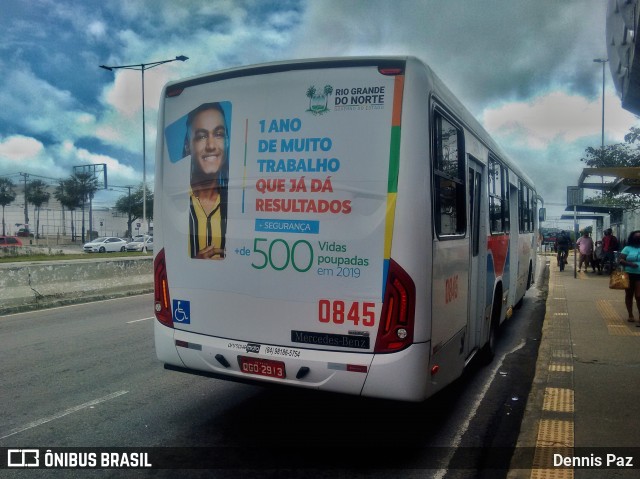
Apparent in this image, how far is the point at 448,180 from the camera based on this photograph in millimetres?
4750

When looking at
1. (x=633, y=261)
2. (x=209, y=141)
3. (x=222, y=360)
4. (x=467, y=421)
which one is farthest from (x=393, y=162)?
(x=633, y=261)

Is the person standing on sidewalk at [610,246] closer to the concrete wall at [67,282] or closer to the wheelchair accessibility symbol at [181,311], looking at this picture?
the concrete wall at [67,282]

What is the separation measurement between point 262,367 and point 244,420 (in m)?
1.11

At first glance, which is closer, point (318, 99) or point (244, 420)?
point (318, 99)

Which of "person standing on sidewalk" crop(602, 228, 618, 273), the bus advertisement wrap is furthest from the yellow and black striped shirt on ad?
"person standing on sidewalk" crop(602, 228, 618, 273)

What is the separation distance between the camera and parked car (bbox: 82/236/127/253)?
4681 centimetres

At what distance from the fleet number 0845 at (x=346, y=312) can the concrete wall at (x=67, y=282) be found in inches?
393

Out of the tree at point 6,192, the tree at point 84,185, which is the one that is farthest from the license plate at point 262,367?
the tree at point 6,192

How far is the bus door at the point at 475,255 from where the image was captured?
5691 millimetres

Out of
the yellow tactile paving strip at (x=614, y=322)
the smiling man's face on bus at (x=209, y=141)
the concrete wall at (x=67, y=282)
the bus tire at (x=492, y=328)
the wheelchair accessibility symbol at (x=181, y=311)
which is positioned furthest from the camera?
the concrete wall at (x=67, y=282)

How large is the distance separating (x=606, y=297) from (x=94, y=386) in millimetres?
12450

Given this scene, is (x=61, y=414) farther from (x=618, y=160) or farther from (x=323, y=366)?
(x=618, y=160)

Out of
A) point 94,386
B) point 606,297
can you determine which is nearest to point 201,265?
point 94,386

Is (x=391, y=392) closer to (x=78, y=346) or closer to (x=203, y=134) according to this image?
(x=203, y=134)
